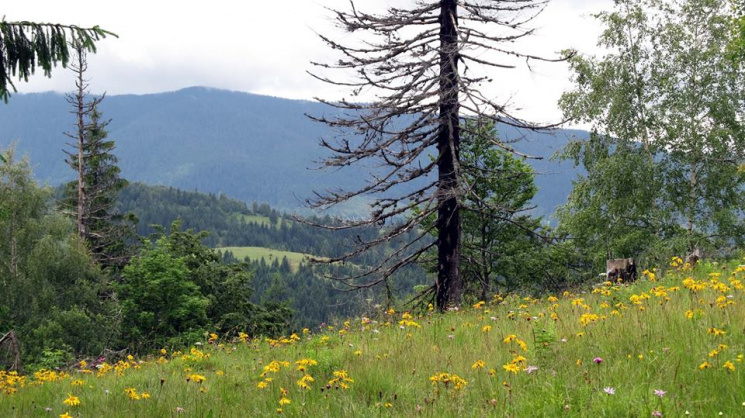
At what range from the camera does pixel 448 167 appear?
12.7 meters

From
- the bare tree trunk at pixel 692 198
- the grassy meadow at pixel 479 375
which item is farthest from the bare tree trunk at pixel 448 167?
the bare tree trunk at pixel 692 198

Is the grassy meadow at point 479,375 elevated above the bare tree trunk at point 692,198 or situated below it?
below

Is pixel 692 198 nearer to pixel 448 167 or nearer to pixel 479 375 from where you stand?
pixel 448 167

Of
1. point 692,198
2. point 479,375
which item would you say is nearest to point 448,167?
point 479,375

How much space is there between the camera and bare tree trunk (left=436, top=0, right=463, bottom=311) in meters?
12.0

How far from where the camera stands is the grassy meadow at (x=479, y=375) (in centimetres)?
368

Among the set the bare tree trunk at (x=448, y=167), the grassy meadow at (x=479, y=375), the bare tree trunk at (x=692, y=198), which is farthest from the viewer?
the bare tree trunk at (x=692, y=198)

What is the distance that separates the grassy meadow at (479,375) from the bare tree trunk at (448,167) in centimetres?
452

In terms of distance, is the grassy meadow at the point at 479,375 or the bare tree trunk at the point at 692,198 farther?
the bare tree trunk at the point at 692,198

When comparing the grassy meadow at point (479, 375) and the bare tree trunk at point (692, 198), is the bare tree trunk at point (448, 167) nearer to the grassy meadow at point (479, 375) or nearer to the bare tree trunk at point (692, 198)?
the grassy meadow at point (479, 375)

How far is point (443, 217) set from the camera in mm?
12664

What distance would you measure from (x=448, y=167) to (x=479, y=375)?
8577mm

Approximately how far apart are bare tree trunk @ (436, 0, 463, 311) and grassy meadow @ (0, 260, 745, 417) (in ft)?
14.8

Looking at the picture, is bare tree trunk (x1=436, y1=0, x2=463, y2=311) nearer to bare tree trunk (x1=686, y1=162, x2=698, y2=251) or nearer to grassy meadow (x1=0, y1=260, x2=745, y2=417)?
grassy meadow (x1=0, y1=260, x2=745, y2=417)
